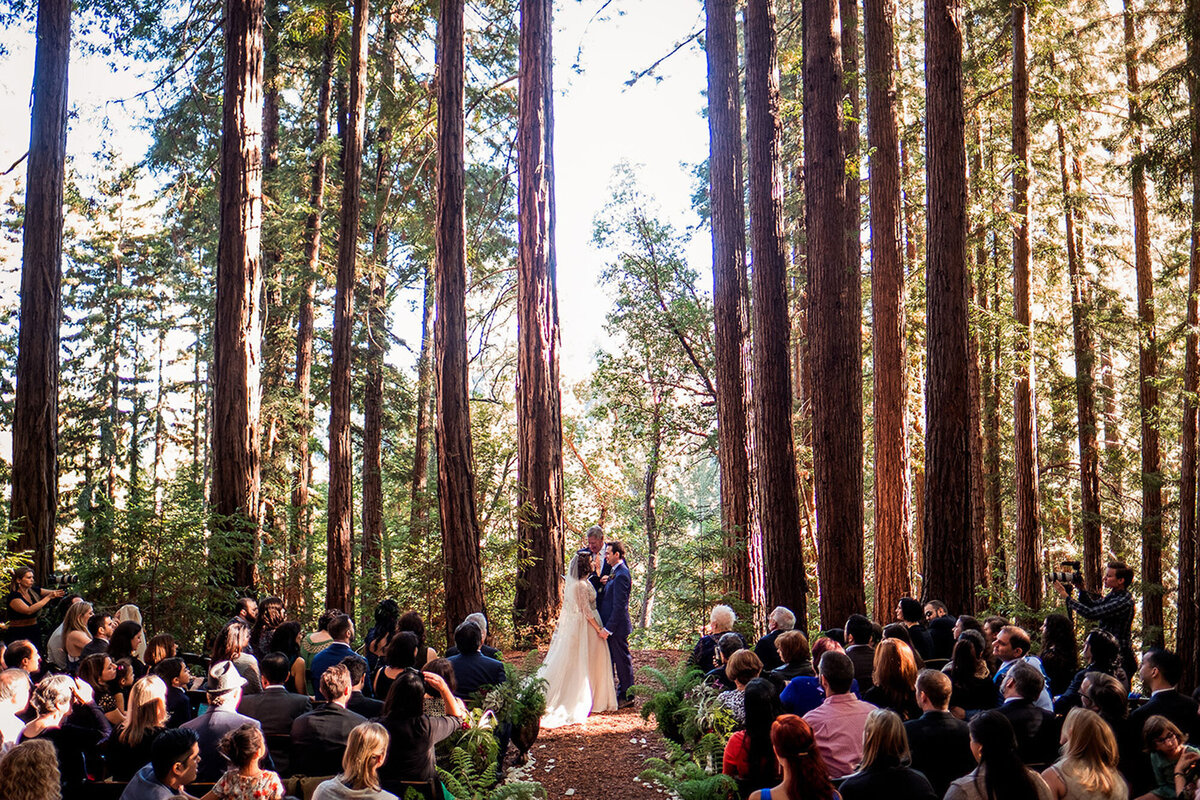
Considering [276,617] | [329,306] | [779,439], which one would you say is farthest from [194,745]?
[329,306]

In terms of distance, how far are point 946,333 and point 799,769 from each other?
7045mm

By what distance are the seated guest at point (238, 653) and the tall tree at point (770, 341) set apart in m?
6.08

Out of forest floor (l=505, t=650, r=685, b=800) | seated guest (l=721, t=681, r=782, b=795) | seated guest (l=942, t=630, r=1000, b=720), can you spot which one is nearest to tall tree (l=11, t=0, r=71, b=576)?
forest floor (l=505, t=650, r=685, b=800)

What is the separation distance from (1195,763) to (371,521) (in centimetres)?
1518

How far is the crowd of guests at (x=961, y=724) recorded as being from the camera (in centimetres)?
416

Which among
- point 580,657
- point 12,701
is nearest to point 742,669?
point 12,701

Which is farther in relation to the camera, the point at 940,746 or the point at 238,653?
the point at 238,653

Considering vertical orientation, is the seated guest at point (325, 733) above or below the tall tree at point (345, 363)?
below

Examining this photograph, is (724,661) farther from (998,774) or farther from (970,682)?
(998,774)

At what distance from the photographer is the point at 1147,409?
17.8 m

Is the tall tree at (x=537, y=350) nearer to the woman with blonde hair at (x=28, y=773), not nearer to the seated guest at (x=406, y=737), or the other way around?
the seated guest at (x=406, y=737)

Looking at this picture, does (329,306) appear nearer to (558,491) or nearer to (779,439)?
(558,491)

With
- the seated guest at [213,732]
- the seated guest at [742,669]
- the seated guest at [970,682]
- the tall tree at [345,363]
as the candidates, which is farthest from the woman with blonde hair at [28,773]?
the tall tree at [345,363]

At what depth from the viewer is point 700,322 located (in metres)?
21.5
